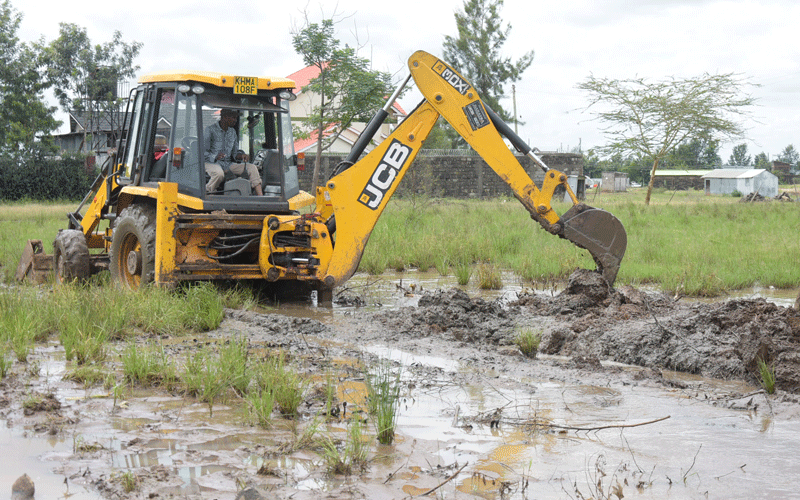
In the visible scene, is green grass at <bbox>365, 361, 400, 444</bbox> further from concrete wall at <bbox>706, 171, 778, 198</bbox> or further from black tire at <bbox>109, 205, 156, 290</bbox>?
concrete wall at <bbox>706, 171, 778, 198</bbox>

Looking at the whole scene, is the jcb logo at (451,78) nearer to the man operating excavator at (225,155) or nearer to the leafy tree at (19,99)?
the man operating excavator at (225,155)

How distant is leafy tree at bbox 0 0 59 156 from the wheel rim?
24789 millimetres

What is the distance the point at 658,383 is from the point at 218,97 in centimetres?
561

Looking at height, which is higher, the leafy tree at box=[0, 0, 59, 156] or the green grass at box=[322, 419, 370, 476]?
the leafy tree at box=[0, 0, 59, 156]

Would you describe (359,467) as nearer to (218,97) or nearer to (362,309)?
(362,309)

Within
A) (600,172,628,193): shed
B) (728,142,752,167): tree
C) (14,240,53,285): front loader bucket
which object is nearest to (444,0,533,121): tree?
(600,172,628,193): shed

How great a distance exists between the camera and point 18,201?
29750mm

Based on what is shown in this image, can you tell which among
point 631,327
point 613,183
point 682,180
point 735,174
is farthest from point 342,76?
point 682,180

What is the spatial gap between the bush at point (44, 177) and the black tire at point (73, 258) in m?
22.2

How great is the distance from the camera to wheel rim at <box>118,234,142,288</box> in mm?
8766

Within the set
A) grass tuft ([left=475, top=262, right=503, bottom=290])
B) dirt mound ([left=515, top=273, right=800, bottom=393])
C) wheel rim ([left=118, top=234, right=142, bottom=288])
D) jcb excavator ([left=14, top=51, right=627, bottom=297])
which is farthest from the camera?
grass tuft ([left=475, top=262, right=503, bottom=290])

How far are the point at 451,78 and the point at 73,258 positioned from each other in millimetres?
5121

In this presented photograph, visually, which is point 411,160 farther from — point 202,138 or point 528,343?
point 528,343

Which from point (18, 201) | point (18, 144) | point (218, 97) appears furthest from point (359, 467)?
point (18, 144)
